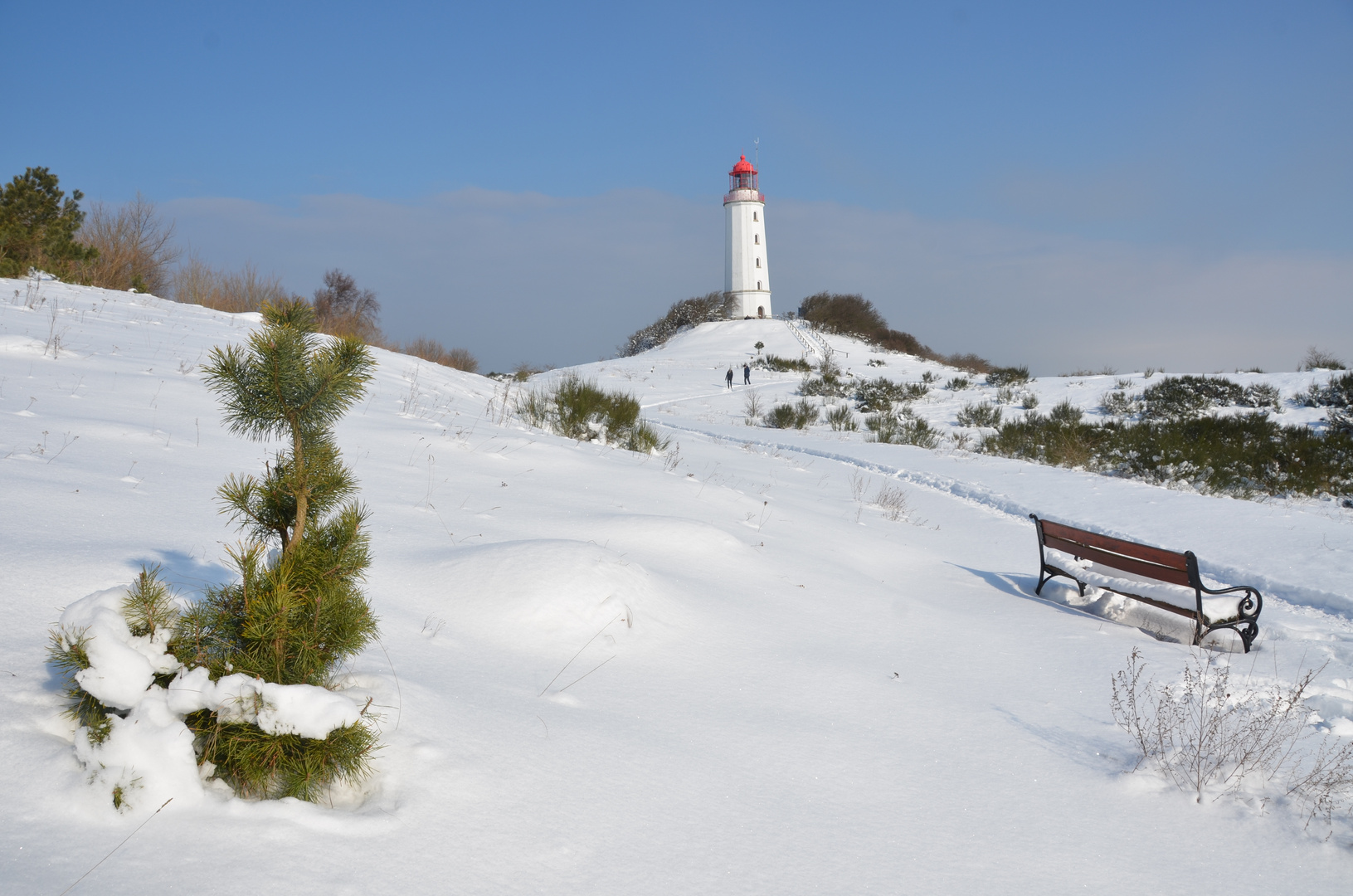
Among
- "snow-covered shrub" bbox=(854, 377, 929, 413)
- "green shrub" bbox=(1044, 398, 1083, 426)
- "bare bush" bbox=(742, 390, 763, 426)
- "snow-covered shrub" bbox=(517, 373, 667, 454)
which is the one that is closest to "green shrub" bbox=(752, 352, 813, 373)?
"snow-covered shrub" bbox=(854, 377, 929, 413)

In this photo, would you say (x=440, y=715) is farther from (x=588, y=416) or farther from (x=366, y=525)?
(x=588, y=416)

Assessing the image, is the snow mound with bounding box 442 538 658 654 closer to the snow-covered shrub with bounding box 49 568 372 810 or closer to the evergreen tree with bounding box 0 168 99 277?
the snow-covered shrub with bounding box 49 568 372 810

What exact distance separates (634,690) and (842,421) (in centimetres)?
2093

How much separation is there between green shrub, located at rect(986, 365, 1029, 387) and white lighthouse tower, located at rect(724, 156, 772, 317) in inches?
1109

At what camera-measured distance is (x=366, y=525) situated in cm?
471

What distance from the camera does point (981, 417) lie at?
2328cm

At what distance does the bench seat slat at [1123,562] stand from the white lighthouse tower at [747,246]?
54351 mm

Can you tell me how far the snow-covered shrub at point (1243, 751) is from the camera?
3.10 meters

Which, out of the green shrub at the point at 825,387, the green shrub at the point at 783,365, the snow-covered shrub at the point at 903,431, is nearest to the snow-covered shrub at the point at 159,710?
the snow-covered shrub at the point at 903,431

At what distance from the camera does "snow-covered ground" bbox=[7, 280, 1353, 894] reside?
7.27 ft

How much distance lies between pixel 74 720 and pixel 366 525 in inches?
96.9

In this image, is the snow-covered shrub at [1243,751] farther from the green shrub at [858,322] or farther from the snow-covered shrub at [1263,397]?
the green shrub at [858,322]

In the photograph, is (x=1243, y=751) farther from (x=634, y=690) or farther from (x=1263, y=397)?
(x=1263, y=397)

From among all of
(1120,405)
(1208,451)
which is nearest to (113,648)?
(1208,451)
